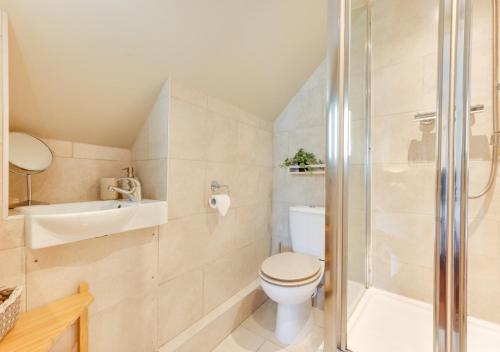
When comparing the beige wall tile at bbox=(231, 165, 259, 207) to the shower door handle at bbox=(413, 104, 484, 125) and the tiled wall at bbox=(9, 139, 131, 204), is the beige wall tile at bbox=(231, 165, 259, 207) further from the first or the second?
the shower door handle at bbox=(413, 104, 484, 125)

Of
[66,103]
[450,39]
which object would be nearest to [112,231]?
[66,103]

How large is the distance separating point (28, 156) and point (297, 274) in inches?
63.3

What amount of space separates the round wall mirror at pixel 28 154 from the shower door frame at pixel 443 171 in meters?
1.38

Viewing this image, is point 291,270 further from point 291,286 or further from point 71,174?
point 71,174

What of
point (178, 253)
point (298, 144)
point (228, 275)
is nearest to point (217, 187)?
point (178, 253)

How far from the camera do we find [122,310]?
1.11m

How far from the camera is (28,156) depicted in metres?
1.08

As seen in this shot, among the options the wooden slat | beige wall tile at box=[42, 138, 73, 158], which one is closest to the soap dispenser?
beige wall tile at box=[42, 138, 73, 158]

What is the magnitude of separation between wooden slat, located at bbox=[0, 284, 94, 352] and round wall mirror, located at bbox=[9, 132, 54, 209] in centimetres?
54

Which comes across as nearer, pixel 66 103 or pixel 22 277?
pixel 22 277

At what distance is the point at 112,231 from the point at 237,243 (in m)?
1.00

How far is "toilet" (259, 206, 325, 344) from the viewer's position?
1354mm

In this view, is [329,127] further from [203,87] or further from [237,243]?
[237,243]

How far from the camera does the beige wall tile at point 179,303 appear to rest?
1257 millimetres
